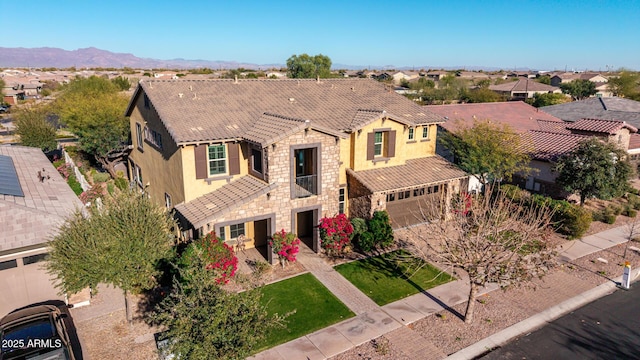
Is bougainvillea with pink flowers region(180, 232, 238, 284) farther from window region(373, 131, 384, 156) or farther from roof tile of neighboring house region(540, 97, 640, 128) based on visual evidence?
roof tile of neighboring house region(540, 97, 640, 128)

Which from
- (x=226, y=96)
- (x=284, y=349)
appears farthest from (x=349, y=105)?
(x=284, y=349)

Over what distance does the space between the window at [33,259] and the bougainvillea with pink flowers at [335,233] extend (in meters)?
10.9

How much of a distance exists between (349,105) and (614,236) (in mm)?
16367

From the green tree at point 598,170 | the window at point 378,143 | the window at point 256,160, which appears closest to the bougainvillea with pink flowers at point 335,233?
the window at point 256,160

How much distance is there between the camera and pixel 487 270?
1270 centimetres

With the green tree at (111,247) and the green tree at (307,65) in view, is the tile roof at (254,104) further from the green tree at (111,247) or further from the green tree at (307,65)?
the green tree at (307,65)

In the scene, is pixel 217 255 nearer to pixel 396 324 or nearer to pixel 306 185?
pixel 306 185

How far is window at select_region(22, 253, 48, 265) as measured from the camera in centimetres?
1380

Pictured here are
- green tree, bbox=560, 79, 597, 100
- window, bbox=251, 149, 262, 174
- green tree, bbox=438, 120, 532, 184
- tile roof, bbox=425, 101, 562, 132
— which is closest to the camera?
window, bbox=251, 149, 262, 174

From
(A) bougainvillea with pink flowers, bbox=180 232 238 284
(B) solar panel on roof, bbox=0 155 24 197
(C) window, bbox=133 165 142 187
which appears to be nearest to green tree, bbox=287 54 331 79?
(C) window, bbox=133 165 142 187

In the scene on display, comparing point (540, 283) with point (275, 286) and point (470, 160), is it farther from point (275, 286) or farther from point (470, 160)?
point (275, 286)

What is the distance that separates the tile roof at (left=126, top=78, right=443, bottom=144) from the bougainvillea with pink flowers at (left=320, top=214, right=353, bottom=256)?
434cm

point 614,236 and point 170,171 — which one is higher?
point 170,171

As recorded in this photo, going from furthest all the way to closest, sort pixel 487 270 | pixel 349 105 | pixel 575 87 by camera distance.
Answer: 1. pixel 575 87
2. pixel 349 105
3. pixel 487 270
